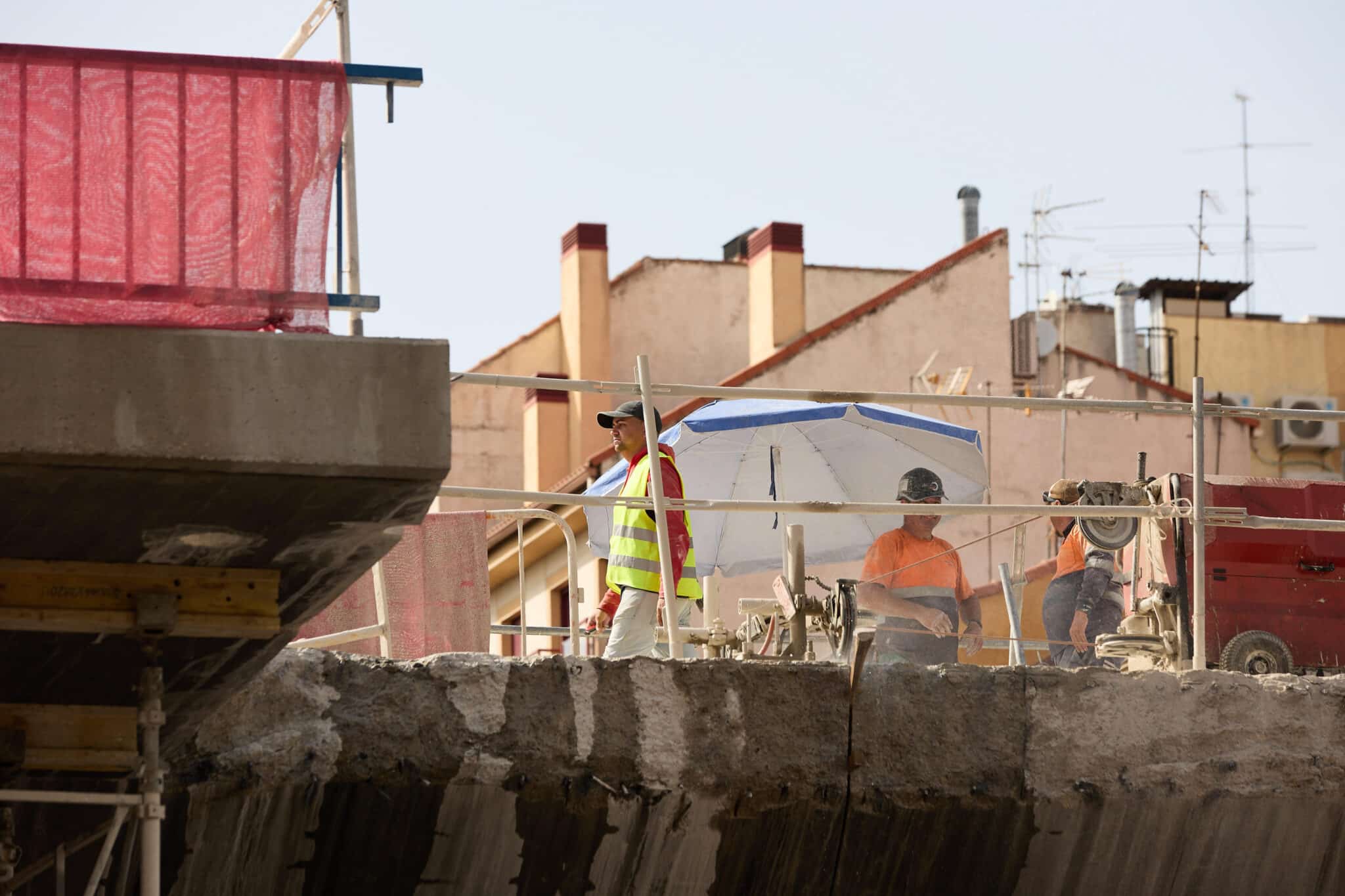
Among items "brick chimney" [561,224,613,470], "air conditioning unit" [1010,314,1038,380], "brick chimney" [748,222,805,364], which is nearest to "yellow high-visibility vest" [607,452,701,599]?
"brick chimney" [748,222,805,364]

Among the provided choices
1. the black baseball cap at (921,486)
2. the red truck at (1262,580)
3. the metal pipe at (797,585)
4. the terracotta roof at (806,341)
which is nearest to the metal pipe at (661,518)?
the metal pipe at (797,585)

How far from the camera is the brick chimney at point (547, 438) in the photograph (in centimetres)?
2500

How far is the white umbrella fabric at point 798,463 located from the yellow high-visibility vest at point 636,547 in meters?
3.32

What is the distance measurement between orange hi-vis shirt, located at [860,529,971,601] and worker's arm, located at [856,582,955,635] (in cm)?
9

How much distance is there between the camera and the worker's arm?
7430 millimetres

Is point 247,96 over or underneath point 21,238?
over

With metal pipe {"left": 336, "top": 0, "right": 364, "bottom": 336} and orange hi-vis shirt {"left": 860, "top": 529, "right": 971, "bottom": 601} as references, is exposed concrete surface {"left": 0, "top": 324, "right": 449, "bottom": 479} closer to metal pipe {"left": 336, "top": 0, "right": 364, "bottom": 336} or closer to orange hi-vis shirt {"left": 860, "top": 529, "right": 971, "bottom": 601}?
metal pipe {"left": 336, "top": 0, "right": 364, "bottom": 336}

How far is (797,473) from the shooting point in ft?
36.6

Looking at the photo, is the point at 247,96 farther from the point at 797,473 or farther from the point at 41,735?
the point at 797,473

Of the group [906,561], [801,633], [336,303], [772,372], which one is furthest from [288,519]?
[772,372]

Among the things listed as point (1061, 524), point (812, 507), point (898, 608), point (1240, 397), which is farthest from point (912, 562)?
point (1240, 397)

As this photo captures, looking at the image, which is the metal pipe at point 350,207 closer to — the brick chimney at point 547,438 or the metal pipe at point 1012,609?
the metal pipe at point 1012,609

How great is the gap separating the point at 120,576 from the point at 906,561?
3.99 metres

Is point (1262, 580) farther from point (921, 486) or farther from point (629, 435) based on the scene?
point (629, 435)
